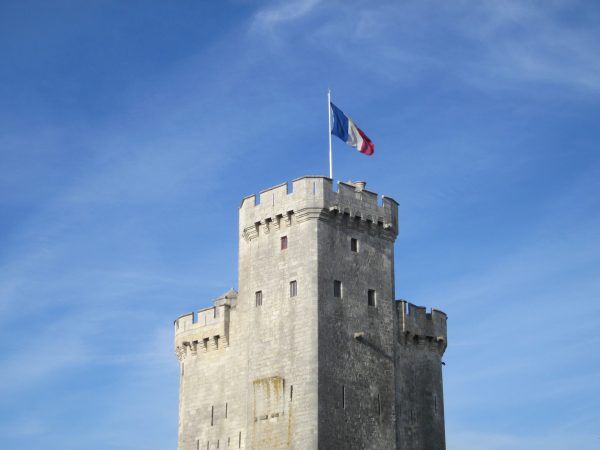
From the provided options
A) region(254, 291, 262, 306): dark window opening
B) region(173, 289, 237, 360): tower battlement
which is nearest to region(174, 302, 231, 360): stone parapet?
region(173, 289, 237, 360): tower battlement

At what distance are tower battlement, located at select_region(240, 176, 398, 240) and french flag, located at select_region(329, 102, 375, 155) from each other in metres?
2.10

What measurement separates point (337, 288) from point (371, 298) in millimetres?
2550

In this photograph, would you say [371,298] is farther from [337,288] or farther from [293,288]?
[293,288]

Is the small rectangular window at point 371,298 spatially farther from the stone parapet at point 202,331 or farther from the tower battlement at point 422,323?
the stone parapet at point 202,331

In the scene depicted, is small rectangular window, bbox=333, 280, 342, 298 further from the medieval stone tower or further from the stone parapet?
the stone parapet

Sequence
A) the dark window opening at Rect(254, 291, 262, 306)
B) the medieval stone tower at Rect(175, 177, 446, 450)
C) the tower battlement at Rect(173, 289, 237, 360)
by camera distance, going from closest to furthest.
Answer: the medieval stone tower at Rect(175, 177, 446, 450) → the dark window opening at Rect(254, 291, 262, 306) → the tower battlement at Rect(173, 289, 237, 360)

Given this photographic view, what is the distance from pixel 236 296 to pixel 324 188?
34.6 ft

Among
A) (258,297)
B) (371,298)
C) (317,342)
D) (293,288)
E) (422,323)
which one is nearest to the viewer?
(317,342)

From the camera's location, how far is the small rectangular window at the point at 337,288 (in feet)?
195

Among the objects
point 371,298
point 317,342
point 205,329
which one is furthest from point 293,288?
point 205,329

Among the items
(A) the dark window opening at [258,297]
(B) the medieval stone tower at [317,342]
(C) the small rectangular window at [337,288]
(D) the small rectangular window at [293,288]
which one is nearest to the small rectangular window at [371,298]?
(B) the medieval stone tower at [317,342]

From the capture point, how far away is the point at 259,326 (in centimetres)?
6066

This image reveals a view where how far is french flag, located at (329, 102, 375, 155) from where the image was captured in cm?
6262

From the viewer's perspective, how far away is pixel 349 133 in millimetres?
63125
